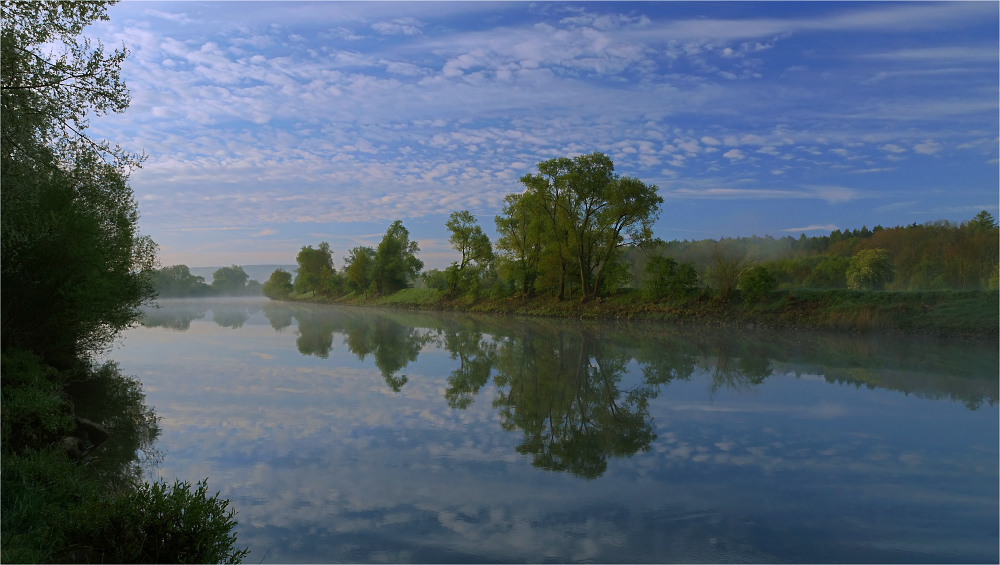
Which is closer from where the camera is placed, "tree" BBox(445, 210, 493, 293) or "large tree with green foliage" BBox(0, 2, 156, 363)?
"large tree with green foliage" BBox(0, 2, 156, 363)

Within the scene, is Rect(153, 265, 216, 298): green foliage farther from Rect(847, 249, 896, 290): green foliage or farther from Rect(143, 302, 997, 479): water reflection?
Rect(847, 249, 896, 290): green foliage

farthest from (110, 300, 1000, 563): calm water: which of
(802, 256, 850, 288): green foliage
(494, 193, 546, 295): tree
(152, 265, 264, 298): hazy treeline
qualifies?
(152, 265, 264, 298): hazy treeline

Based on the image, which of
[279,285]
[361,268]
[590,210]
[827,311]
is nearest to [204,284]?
[279,285]

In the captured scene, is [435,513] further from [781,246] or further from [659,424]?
[781,246]

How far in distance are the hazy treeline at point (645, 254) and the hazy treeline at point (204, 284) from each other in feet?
203

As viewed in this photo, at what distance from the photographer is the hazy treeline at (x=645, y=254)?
88.7ft

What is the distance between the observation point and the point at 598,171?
32875 millimetres

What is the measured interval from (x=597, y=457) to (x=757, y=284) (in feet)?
74.3

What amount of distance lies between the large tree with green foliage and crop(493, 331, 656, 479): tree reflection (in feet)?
26.1

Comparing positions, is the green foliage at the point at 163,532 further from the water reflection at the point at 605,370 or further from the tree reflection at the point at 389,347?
the tree reflection at the point at 389,347

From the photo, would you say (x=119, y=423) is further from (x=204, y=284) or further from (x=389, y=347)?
(x=204, y=284)

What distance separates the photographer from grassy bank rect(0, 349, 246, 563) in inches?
162

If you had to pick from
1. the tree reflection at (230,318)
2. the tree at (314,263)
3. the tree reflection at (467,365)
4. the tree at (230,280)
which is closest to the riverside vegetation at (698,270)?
the tree reflection at (467,365)

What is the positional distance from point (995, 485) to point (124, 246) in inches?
683
